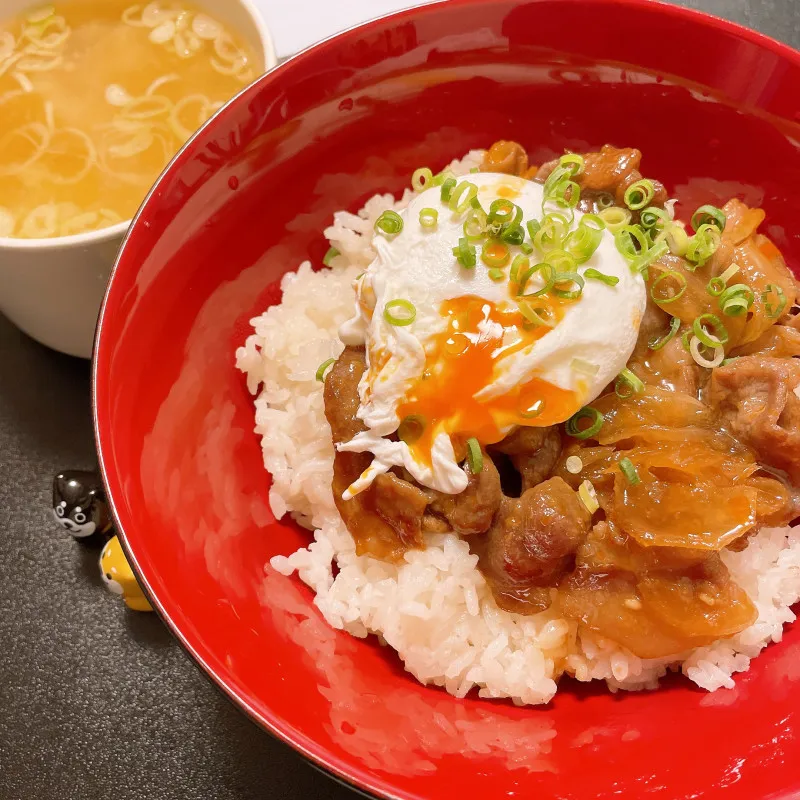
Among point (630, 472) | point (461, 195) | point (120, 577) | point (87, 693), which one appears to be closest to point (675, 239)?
point (461, 195)

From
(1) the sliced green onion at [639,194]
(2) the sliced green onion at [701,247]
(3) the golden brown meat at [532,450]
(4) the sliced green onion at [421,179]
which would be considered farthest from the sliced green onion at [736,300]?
(4) the sliced green onion at [421,179]

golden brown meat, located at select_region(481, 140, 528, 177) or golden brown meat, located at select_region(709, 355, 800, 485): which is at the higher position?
golden brown meat, located at select_region(481, 140, 528, 177)

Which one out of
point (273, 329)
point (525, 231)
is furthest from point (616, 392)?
point (273, 329)

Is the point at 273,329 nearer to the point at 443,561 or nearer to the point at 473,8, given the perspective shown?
the point at 443,561

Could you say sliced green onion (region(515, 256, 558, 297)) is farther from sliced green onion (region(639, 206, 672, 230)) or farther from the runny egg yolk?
sliced green onion (region(639, 206, 672, 230))

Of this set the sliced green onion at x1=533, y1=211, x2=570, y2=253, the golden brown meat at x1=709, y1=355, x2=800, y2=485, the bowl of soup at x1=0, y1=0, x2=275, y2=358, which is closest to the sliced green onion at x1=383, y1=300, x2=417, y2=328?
the sliced green onion at x1=533, y1=211, x2=570, y2=253

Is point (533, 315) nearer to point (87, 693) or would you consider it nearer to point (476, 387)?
point (476, 387)
